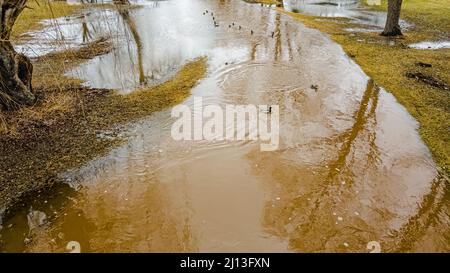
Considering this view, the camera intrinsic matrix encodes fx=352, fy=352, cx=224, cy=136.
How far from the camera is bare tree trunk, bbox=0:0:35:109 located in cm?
730

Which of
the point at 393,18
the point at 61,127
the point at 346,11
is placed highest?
the point at 346,11

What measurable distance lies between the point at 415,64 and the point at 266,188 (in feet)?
25.6

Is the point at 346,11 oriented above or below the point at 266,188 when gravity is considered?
above

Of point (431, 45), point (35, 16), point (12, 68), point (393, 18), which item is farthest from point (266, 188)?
point (35, 16)

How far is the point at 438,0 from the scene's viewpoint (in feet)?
72.6

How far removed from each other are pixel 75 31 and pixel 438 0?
844 inches

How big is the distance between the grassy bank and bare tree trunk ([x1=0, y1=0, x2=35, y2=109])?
882 centimetres

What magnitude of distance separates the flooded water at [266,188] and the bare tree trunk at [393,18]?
5329 millimetres

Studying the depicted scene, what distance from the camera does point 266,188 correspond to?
19.7 feet

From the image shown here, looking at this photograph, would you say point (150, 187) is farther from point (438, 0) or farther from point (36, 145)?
point (438, 0)

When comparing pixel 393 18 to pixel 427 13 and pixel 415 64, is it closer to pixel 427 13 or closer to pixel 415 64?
pixel 415 64

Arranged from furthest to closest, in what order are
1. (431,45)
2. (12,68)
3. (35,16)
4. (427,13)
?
(427,13)
(35,16)
(431,45)
(12,68)

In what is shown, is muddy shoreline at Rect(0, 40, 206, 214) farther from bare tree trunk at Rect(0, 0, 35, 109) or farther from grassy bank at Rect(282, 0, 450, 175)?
grassy bank at Rect(282, 0, 450, 175)
